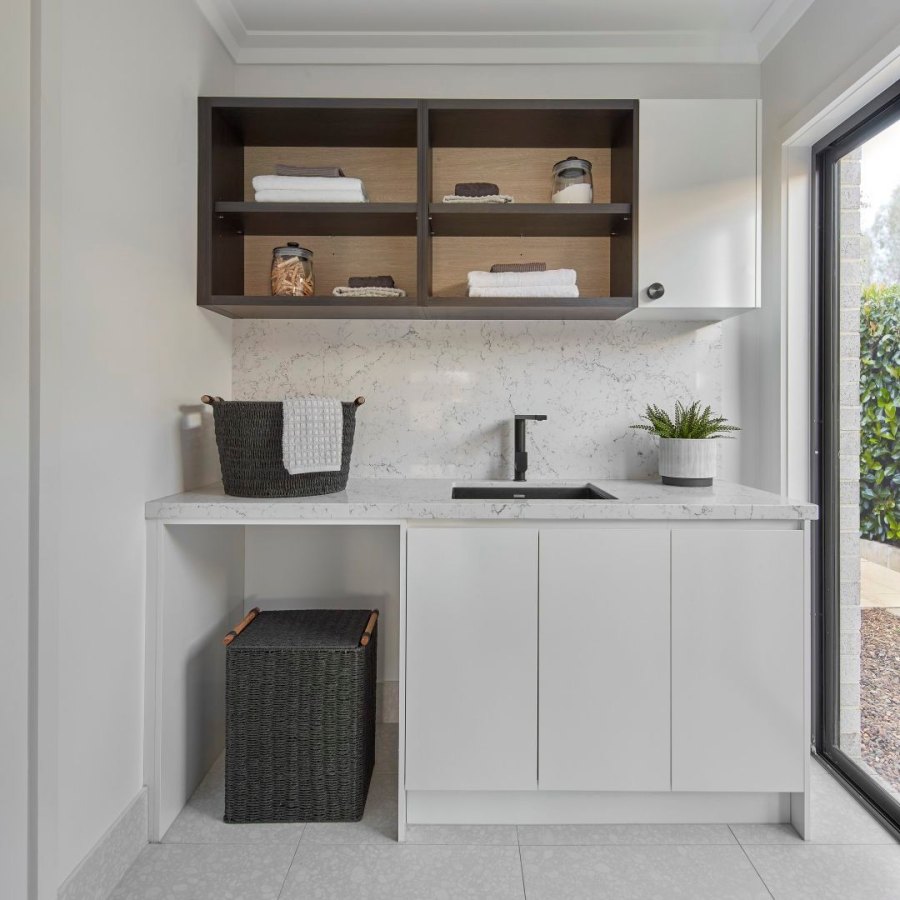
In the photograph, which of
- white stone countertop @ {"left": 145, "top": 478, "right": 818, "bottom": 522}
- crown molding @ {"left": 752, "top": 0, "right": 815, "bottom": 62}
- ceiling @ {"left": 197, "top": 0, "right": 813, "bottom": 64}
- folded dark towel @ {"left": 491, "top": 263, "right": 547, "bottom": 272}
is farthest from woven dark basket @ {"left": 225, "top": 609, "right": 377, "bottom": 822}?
crown molding @ {"left": 752, "top": 0, "right": 815, "bottom": 62}

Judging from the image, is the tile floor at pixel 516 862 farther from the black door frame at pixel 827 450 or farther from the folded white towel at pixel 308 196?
the folded white towel at pixel 308 196

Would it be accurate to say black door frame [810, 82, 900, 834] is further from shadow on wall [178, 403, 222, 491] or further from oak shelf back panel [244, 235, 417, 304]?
shadow on wall [178, 403, 222, 491]

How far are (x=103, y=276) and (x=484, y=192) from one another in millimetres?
1172

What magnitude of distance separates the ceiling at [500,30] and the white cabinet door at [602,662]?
1724mm

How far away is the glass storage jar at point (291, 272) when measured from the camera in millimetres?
2096

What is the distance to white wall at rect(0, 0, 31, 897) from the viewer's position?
45.2 inches

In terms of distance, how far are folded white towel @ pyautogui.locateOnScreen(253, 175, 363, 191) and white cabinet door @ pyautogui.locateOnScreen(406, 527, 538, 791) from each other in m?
1.14

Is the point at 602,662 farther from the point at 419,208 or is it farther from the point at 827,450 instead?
the point at 419,208

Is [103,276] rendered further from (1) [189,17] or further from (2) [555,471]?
(2) [555,471]

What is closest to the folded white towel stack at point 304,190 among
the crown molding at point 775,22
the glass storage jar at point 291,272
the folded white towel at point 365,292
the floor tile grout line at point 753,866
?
the glass storage jar at point 291,272

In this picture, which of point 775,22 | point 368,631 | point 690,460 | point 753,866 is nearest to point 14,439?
point 368,631

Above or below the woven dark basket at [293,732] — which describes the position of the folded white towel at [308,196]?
above

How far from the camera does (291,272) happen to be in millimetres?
2102

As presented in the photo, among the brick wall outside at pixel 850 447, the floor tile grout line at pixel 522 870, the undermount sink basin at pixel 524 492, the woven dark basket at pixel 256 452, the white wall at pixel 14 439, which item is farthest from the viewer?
the undermount sink basin at pixel 524 492
